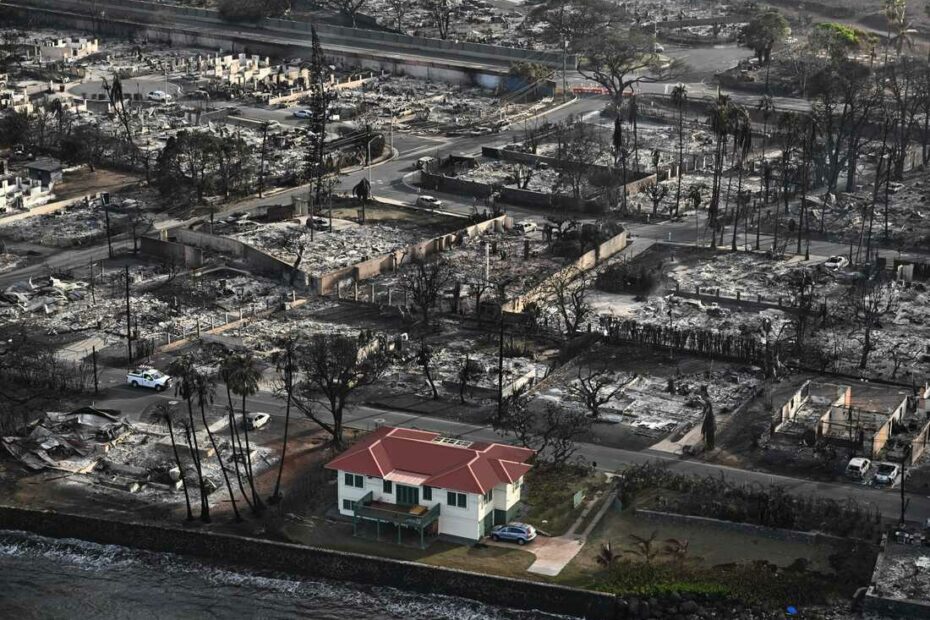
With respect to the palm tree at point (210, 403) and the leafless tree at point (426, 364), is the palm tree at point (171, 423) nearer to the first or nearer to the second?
the palm tree at point (210, 403)

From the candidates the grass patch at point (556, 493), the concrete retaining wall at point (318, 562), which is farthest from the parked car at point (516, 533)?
the concrete retaining wall at point (318, 562)

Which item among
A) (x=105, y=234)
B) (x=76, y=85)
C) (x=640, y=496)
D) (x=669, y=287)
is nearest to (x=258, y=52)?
(x=76, y=85)

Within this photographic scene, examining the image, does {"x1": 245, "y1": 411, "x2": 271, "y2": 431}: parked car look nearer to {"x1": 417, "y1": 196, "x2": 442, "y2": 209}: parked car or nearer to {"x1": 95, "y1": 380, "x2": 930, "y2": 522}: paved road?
{"x1": 95, "y1": 380, "x2": 930, "y2": 522}: paved road

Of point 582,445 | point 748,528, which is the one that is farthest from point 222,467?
point 748,528

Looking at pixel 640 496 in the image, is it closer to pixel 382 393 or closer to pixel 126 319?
pixel 382 393

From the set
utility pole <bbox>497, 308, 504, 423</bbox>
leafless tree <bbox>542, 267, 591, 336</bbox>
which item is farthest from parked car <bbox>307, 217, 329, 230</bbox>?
utility pole <bbox>497, 308, 504, 423</bbox>

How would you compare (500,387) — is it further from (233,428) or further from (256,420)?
(233,428)
